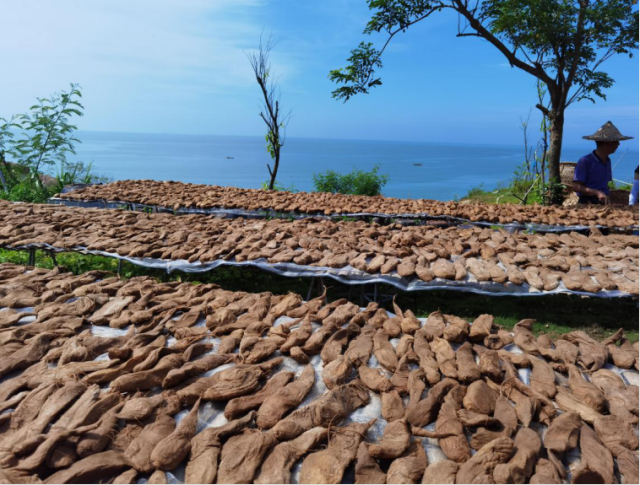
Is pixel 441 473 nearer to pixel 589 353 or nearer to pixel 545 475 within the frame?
pixel 545 475

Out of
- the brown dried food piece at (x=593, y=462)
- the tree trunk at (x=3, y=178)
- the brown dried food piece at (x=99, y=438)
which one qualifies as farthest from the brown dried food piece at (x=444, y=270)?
the tree trunk at (x=3, y=178)

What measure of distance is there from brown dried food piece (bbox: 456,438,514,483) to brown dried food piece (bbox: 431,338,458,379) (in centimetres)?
42

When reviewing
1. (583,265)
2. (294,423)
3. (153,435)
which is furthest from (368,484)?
(583,265)

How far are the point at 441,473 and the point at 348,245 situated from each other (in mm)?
2732

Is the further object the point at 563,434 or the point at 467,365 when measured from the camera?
the point at 467,365

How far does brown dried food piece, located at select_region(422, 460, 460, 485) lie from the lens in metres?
1.11

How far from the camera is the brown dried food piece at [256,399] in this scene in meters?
1.44

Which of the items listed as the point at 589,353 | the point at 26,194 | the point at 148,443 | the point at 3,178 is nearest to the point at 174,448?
the point at 148,443

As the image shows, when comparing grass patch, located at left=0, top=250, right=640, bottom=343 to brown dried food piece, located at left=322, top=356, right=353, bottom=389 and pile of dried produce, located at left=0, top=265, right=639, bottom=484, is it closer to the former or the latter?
pile of dried produce, located at left=0, top=265, right=639, bottom=484

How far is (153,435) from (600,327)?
148 inches

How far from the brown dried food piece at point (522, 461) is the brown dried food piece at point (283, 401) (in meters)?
0.65

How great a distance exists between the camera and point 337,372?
1652 millimetres

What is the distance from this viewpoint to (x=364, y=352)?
1.81m

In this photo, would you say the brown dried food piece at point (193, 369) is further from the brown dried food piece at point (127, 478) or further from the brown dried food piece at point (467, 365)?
the brown dried food piece at point (467, 365)
